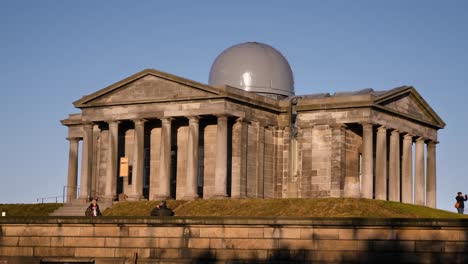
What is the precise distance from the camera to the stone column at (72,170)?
88.8m

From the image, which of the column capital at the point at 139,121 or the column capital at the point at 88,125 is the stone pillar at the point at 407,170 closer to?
the column capital at the point at 139,121

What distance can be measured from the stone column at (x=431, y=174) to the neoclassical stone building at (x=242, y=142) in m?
1.22

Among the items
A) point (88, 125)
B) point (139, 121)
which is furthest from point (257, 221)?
point (88, 125)

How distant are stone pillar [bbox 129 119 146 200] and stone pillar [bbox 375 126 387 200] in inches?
667

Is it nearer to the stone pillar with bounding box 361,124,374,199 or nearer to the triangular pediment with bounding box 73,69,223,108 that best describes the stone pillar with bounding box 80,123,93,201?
the triangular pediment with bounding box 73,69,223,108

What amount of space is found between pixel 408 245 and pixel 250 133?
36.5m

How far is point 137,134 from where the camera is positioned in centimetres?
8250

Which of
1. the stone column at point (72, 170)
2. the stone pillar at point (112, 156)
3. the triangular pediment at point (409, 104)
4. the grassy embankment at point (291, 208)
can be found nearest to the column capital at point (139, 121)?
the stone pillar at point (112, 156)

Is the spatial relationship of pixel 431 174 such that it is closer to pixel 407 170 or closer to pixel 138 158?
pixel 407 170

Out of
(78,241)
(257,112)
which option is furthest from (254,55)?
(78,241)

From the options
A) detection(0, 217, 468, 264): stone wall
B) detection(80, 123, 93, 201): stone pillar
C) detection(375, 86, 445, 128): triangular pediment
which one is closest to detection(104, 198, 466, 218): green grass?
detection(80, 123, 93, 201): stone pillar

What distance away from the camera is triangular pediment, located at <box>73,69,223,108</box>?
7994cm

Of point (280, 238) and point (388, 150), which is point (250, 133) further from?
point (280, 238)

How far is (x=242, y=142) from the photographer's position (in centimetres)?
8081
